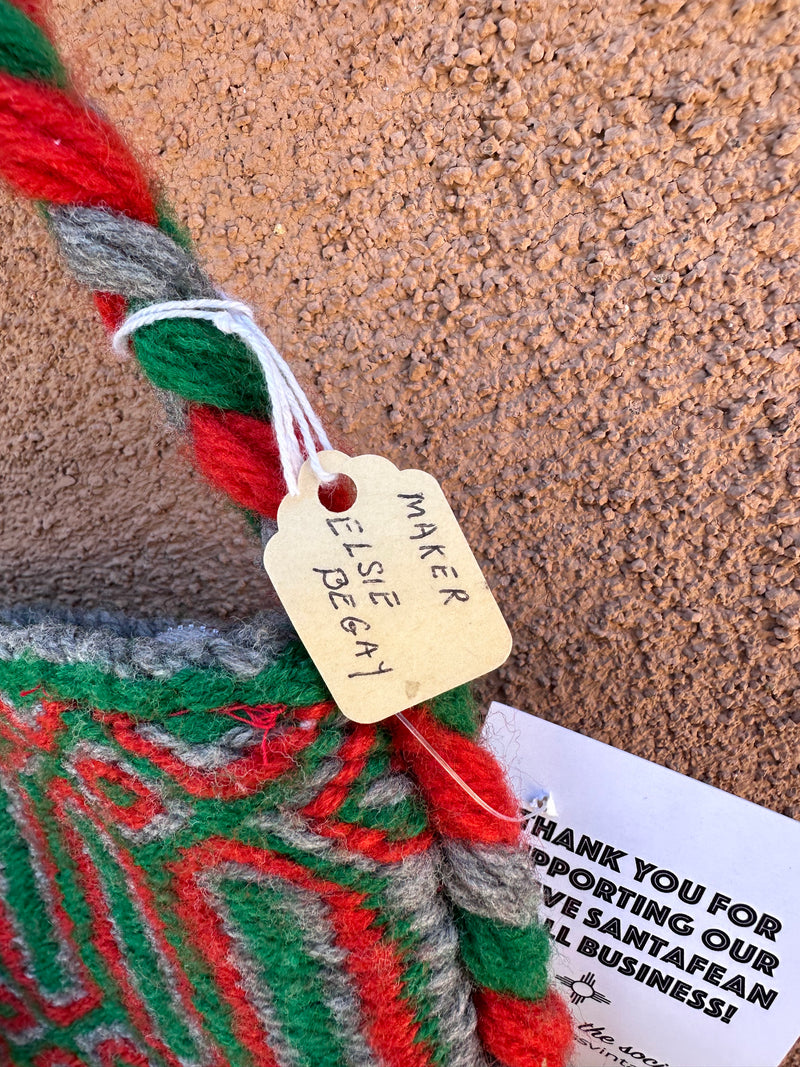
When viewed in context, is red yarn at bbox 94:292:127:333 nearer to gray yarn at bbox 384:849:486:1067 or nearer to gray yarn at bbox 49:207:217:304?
gray yarn at bbox 49:207:217:304

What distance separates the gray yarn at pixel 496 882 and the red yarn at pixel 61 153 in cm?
30

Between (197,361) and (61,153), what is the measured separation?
0.32 ft

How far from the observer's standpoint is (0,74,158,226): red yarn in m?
0.30

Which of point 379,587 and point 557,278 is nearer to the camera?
point 379,587

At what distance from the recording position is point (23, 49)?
0.30 m

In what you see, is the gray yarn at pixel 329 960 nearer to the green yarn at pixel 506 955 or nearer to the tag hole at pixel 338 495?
the green yarn at pixel 506 955

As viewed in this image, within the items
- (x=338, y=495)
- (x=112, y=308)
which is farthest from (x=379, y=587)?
(x=112, y=308)

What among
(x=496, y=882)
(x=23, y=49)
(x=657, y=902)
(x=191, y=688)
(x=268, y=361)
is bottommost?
(x=657, y=902)

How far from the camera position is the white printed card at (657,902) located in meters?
0.40

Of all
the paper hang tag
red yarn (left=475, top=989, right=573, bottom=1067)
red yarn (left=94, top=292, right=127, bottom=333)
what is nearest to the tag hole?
the paper hang tag

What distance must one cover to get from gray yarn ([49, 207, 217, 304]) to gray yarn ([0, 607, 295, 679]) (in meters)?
0.14

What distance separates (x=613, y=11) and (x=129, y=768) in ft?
1.39

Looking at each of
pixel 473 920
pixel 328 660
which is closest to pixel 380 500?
pixel 328 660

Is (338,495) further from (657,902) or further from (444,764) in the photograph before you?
(657,902)
